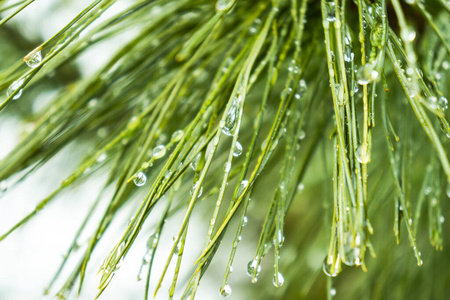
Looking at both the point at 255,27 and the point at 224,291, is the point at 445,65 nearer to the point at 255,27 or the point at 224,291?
the point at 255,27

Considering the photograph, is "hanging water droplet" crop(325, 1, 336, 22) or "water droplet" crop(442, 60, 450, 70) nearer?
"hanging water droplet" crop(325, 1, 336, 22)

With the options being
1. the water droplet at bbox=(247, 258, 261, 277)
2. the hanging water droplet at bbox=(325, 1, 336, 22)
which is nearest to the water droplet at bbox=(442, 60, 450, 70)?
the hanging water droplet at bbox=(325, 1, 336, 22)

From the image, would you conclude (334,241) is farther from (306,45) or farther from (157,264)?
(157,264)

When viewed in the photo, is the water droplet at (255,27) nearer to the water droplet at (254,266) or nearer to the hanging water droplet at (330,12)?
the hanging water droplet at (330,12)

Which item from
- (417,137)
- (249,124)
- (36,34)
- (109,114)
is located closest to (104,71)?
(109,114)

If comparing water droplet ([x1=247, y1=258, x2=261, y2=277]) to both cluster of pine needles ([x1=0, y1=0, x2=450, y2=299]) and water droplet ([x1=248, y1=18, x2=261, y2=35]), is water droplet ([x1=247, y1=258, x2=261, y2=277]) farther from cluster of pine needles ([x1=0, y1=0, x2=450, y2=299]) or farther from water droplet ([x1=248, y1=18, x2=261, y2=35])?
water droplet ([x1=248, y1=18, x2=261, y2=35])

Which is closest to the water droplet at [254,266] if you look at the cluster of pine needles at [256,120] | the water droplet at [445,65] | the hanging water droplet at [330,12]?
the cluster of pine needles at [256,120]

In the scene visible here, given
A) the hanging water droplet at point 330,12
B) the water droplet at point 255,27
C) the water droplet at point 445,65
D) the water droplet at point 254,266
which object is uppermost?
the hanging water droplet at point 330,12

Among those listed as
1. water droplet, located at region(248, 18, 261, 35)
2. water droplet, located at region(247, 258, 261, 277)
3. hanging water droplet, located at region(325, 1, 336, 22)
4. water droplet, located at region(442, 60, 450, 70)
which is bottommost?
water droplet, located at region(442, 60, 450, 70)
